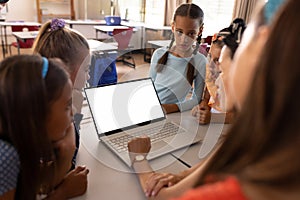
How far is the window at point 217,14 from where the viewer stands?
16.3ft

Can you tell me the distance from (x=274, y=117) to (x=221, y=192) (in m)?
0.14

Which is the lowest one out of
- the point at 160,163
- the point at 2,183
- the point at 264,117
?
the point at 160,163

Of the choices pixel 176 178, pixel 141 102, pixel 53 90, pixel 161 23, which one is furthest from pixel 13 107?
pixel 161 23

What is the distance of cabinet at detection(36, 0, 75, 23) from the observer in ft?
19.3

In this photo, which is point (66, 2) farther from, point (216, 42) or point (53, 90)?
point (53, 90)

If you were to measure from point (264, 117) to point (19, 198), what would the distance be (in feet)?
2.20

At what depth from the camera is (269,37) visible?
345 mm

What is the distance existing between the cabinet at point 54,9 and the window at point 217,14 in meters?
2.88

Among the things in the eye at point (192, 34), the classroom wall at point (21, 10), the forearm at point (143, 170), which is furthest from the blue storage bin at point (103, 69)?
the classroom wall at point (21, 10)

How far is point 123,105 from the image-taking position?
4.01 feet

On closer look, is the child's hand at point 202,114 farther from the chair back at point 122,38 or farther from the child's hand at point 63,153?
the chair back at point 122,38

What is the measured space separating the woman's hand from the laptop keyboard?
22 cm

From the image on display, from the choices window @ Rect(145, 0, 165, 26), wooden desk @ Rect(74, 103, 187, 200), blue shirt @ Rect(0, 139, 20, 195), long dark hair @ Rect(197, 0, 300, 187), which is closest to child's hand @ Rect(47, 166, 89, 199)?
wooden desk @ Rect(74, 103, 187, 200)

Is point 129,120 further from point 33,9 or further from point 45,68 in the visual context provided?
point 33,9
